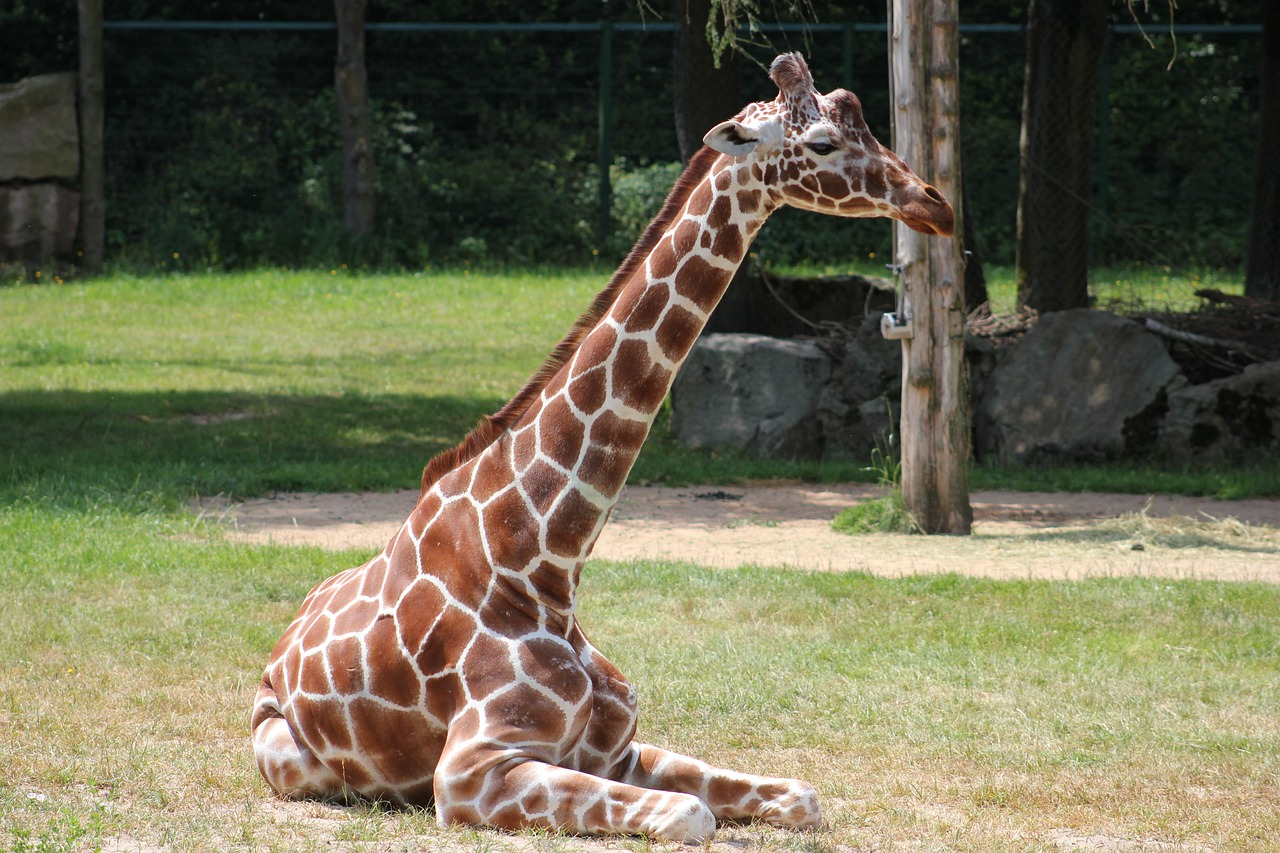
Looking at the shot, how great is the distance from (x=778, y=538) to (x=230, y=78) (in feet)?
47.8

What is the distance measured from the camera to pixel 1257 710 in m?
5.55

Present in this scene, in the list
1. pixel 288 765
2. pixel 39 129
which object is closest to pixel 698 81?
pixel 288 765

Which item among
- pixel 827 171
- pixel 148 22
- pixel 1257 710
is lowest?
pixel 1257 710

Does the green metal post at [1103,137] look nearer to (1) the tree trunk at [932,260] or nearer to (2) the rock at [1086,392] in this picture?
(2) the rock at [1086,392]

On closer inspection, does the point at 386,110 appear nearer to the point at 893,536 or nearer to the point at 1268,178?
the point at 1268,178

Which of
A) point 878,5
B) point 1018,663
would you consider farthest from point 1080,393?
point 878,5

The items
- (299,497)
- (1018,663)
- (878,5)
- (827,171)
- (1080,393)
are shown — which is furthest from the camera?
(878,5)

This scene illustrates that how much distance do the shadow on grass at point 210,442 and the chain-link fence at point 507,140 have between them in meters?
7.27

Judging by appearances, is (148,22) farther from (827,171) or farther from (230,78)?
(827,171)

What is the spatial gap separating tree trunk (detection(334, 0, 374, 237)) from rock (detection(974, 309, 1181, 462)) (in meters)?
10.9

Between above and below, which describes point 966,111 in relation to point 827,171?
above

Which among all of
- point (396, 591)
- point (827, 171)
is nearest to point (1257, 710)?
point (827, 171)

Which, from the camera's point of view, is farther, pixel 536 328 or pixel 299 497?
pixel 536 328

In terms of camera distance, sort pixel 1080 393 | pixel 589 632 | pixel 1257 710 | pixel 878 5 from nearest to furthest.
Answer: pixel 1257 710, pixel 589 632, pixel 1080 393, pixel 878 5
